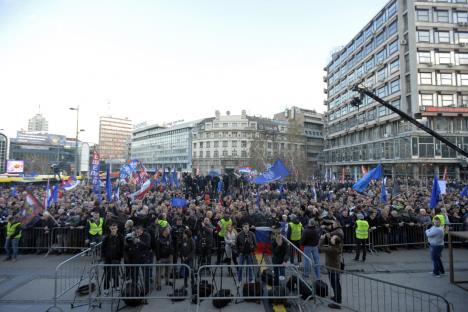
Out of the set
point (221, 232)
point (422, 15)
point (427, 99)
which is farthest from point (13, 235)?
point (422, 15)

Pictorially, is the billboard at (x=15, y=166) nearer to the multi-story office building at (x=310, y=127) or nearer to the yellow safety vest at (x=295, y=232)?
the yellow safety vest at (x=295, y=232)

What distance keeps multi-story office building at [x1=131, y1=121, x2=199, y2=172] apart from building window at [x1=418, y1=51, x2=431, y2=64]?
7575 cm

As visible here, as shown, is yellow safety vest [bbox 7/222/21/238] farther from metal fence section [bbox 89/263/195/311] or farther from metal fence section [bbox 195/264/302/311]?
metal fence section [bbox 195/264/302/311]

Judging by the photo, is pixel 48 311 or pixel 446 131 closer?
pixel 48 311

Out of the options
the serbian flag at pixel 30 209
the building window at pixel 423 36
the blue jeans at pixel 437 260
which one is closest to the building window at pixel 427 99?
the building window at pixel 423 36

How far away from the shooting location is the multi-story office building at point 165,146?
368ft

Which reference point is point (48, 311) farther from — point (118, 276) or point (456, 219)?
point (456, 219)

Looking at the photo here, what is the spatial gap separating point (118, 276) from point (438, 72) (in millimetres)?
54302

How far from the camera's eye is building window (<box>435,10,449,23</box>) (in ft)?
156

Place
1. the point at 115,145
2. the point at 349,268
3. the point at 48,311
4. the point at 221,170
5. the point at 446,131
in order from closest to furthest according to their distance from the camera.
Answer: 1. the point at 48,311
2. the point at 349,268
3. the point at 446,131
4. the point at 221,170
5. the point at 115,145

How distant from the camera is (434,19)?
4753cm

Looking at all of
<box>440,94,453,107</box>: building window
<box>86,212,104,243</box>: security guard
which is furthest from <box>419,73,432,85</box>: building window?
<box>86,212,104,243</box>: security guard

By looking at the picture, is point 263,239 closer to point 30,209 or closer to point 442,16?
point 30,209

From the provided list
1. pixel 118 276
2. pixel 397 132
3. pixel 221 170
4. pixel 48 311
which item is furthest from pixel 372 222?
pixel 221 170
